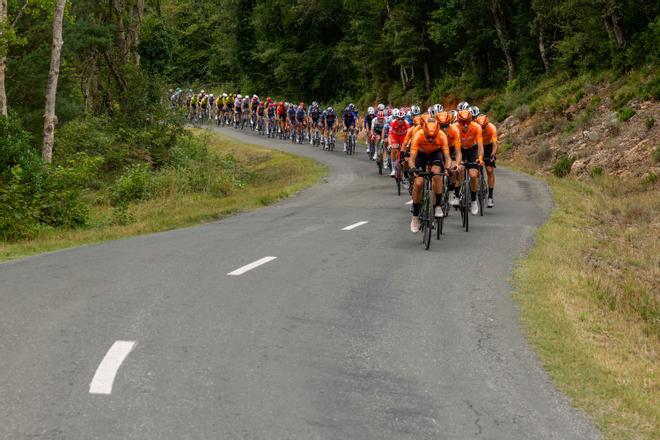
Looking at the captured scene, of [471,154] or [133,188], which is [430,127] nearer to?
[471,154]

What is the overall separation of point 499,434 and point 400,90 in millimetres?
50506

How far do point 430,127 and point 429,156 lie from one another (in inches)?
20.3

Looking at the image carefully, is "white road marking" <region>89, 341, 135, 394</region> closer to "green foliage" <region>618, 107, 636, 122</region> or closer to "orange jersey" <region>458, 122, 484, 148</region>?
"orange jersey" <region>458, 122, 484, 148</region>

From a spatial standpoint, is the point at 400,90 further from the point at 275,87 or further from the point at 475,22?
the point at 275,87

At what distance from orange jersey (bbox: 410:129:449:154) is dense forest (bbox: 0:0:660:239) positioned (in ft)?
29.1

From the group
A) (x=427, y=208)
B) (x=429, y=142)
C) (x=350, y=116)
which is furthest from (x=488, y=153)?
(x=350, y=116)

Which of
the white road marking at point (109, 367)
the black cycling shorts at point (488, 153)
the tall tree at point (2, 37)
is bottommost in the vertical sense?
the white road marking at point (109, 367)

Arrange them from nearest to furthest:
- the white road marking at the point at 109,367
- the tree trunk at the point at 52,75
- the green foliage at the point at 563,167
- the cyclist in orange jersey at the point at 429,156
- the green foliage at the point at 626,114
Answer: the white road marking at the point at 109,367 < the cyclist in orange jersey at the point at 429,156 < the tree trunk at the point at 52,75 < the green foliage at the point at 563,167 < the green foliage at the point at 626,114

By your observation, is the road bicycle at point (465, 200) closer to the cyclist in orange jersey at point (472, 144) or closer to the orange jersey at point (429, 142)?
the cyclist in orange jersey at point (472, 144)

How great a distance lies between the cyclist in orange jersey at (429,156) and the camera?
13727 millimetres

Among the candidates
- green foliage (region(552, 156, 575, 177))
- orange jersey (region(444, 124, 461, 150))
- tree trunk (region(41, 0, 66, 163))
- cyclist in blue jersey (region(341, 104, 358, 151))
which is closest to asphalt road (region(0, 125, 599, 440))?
orange jersey (region(444, 124, 461, 150))

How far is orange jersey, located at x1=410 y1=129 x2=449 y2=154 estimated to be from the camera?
1394 cm

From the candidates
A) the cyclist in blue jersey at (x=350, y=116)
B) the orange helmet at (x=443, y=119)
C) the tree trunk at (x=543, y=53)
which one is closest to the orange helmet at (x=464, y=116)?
the orange helmet at (x=443, y=119)

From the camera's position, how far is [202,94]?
62.3 m
